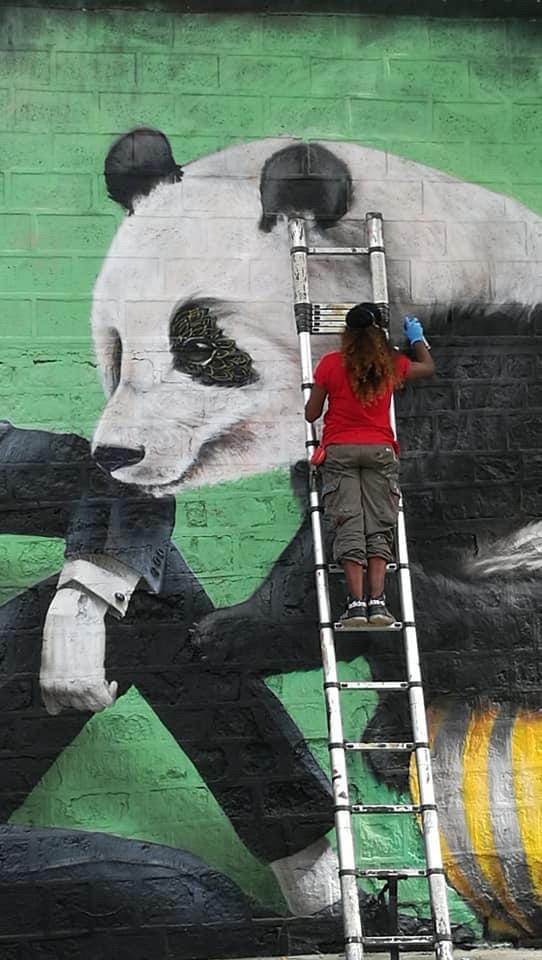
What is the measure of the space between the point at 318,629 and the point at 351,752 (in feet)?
1.89

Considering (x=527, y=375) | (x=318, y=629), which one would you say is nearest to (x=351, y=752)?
(x=318, y=629)

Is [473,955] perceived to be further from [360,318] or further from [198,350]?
[198,350]

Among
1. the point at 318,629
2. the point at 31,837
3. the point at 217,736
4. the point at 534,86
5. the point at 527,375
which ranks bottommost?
the point at 31,837

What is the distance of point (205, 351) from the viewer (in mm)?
6531

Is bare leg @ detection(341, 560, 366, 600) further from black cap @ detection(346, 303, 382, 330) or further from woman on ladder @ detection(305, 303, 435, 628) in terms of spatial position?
black cap @ detection(346, 303, 382, 330)

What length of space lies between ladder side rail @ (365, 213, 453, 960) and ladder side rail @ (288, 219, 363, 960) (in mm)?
300

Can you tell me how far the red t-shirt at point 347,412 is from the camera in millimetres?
5875

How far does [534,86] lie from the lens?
676cm

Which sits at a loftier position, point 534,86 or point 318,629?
point 534,86

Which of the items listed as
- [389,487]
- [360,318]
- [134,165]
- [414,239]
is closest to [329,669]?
[389,487]

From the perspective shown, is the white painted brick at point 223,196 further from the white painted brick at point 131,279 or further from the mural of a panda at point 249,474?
the white painted brick at point 131,279

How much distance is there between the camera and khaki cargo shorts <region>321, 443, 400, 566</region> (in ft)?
18.9

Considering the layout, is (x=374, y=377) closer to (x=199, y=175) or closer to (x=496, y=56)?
(x=199, y=175)

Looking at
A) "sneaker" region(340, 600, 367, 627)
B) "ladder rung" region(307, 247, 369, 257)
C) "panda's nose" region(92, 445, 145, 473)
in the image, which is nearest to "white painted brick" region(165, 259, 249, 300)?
"ladder rung" region(307, 247, 369, 257)
